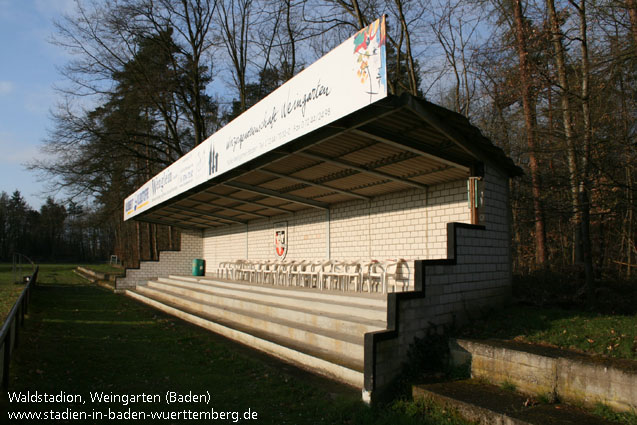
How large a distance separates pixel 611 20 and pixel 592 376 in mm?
6027

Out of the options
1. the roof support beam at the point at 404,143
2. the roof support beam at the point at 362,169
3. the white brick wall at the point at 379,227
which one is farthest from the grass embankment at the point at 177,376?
the white brick wall at the point at 379,227

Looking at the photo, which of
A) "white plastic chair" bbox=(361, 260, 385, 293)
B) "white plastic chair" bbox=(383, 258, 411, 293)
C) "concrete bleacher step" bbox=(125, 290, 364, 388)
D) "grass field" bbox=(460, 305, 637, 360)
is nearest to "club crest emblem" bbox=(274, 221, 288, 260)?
"concrete bleacher step" bbox=(125, 290, 364, 388)

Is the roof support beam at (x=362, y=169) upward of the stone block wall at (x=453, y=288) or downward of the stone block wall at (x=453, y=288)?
upward

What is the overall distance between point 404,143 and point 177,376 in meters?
4.78

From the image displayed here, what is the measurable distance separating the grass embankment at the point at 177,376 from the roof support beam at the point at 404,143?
344 cm

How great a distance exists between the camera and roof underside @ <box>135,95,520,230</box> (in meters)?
5.66

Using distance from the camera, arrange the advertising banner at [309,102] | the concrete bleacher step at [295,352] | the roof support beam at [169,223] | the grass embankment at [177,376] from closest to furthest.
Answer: the grass embankment at [177,376]
the advertising banner at [309,102]
the concrete bleacher step at [295,352]
the roof support beam at [169,223]

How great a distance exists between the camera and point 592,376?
4059mm

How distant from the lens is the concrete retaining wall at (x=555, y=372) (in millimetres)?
3875

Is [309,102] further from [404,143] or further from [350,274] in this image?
[350,274]

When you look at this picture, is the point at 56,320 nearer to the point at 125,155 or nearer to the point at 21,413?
the point at 21,413

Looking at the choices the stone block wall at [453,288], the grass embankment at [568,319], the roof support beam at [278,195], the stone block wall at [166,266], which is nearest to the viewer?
the grass embankment at [568,319]

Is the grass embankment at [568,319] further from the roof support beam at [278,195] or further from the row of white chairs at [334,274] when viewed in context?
the roof support beam at [278,195]

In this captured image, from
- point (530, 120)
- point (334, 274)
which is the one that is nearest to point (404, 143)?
point (334, 274)
